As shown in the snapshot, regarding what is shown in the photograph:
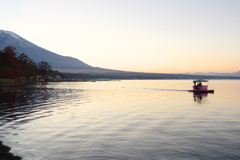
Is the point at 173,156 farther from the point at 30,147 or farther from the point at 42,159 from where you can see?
the point at 30,147

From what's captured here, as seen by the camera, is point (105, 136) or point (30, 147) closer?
point (30, 147)

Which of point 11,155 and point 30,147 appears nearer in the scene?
point 11,155

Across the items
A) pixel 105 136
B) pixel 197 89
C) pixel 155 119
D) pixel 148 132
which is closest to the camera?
pixel 105 136

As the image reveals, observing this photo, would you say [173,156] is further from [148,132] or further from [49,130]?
[49,130]

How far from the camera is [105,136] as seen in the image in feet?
52.3

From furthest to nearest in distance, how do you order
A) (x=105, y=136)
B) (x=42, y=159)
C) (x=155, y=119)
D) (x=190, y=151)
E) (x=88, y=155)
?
(x=155, y=119)
(x=105, y=136)
(x=190, y=151)
(x=88, y=155)
(x=42, y=159)

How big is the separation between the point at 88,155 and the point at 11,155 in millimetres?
3711

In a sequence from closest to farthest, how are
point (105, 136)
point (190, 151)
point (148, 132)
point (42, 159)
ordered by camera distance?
point (42, 159) < point (190, 151) < point (105, 136) < point (148, 132)

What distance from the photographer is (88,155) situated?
462 inches

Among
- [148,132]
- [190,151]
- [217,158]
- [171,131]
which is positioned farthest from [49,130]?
[217,158]

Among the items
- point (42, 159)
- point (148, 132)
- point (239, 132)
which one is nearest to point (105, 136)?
point (148, 132)

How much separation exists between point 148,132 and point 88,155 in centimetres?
669

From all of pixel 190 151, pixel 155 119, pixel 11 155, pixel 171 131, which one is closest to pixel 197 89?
pixel 155 119

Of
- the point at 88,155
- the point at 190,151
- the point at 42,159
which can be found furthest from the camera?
the point at 190,151
